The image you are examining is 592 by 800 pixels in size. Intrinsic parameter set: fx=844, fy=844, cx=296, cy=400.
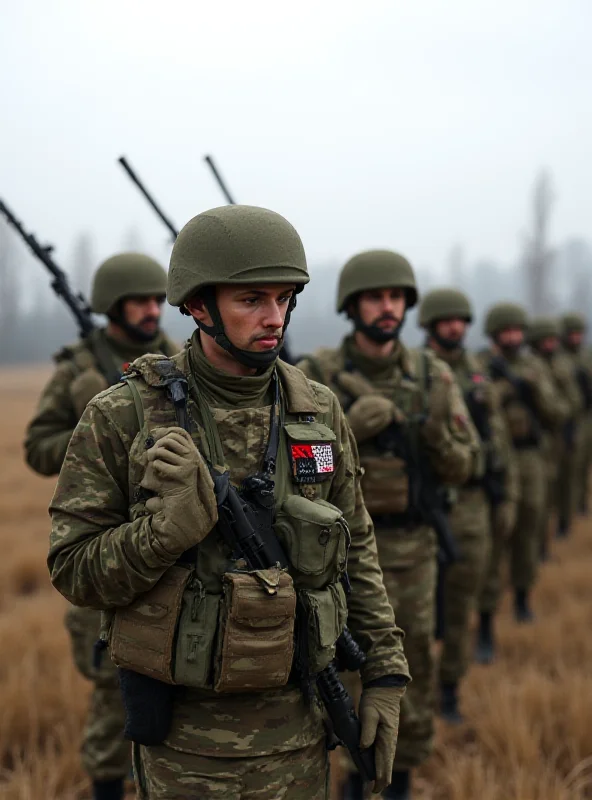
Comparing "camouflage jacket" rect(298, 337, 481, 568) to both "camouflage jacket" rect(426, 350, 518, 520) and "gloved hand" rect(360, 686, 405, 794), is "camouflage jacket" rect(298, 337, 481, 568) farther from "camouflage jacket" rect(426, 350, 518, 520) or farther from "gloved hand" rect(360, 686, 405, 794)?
"gloved hand" rect(360, 686, 405, 794)

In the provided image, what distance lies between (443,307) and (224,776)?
3.94m

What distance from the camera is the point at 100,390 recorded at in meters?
3.78

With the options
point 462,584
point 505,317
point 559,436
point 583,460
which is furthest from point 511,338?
point 583,460

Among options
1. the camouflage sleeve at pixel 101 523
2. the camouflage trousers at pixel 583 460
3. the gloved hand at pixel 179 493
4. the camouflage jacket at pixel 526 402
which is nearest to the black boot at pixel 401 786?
the camouflage sleeve at pixel 101 523

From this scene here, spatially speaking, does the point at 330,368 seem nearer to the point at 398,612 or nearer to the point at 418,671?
the point at 398,612

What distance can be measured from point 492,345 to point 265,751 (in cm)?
559

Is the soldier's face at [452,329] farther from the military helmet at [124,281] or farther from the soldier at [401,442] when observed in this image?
the military helmet at [124,281]

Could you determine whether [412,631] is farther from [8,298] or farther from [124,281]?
[8,298]

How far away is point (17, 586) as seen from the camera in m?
7.05

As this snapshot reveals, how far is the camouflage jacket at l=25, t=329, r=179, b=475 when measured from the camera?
149 inches

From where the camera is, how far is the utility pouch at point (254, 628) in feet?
6.44

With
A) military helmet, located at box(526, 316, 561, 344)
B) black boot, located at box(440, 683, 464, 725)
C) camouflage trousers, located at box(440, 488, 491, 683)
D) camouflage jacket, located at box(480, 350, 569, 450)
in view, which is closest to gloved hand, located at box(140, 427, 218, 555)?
camouflage trousers, located at box(440, 488, 491, 683)

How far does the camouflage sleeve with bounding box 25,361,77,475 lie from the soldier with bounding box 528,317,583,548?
507 centimetres

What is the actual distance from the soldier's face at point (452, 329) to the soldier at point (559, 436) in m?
2.71
